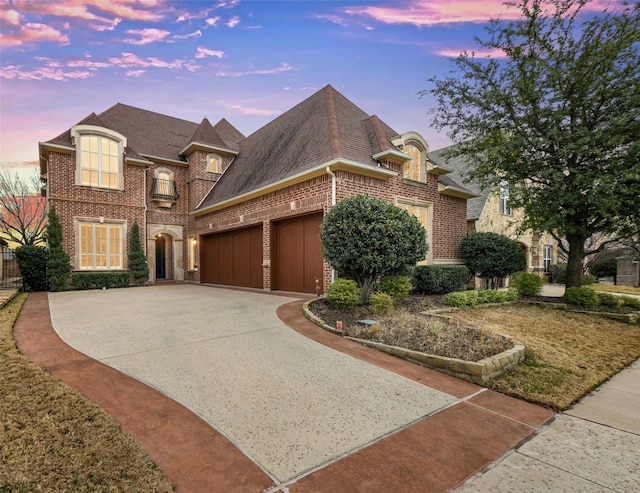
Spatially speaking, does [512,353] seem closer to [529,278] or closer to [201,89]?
[529,278]

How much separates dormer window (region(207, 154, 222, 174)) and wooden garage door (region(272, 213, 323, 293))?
843 centimetres

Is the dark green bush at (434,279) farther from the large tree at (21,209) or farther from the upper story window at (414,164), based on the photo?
the large tree at (21,209)

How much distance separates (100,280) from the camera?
1384cm

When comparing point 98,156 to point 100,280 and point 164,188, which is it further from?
point 100,280

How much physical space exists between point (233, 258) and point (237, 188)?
10.8ft

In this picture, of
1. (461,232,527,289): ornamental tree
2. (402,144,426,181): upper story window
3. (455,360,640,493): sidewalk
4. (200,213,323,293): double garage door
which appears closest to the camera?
(455,360,640,493): sidewalk

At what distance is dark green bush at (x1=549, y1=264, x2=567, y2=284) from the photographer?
63.6 feet

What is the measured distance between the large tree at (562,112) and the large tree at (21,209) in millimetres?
30994

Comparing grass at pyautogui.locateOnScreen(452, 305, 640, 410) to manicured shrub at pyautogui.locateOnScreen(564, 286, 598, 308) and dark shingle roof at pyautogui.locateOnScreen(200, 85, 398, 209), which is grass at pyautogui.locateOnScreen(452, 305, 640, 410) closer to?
manicured shrub at pyautogui.locateOnScreen(564, 286, 598, 308)

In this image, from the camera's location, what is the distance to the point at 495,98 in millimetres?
9570

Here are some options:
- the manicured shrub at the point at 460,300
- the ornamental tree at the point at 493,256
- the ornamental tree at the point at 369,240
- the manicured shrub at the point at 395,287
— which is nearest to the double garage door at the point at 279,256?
the ornamental tree at the point at 369,240

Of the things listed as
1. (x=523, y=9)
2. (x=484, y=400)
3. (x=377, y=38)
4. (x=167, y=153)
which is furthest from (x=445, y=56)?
(x=167, y=153)

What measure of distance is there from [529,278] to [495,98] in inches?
235

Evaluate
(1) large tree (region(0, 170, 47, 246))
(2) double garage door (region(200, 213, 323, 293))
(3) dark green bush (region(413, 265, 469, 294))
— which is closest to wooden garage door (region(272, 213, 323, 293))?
(2) double garage door (region(200, 213, 323, 293))
